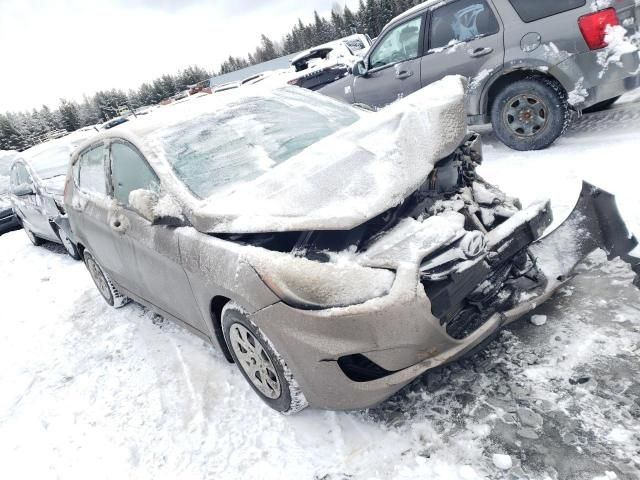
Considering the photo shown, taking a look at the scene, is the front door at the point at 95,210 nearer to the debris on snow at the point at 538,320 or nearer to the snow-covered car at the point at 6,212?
the debris on snow at the point at 538,320

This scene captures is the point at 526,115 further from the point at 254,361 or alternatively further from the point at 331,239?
the point at 254,361

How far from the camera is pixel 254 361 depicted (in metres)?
2.62

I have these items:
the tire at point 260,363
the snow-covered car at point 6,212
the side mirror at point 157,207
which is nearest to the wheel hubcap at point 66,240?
the side mirror at point 157,207

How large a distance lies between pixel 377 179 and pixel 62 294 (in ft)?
16.0

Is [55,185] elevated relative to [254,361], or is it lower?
elevated

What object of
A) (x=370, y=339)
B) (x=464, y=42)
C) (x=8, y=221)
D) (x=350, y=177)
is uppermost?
(x=464, y=42)

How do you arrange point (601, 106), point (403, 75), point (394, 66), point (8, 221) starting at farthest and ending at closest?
1. point (8, 221)
2. point (394, 66)
3. point (403, 75)
4. point (601, 106)

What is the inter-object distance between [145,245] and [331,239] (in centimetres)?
146

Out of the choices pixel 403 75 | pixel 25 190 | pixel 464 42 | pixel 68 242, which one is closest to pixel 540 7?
pixel 464 42

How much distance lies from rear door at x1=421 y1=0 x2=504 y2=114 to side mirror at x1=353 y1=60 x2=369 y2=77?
37.7 inches

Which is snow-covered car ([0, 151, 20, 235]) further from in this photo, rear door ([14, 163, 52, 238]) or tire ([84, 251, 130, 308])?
tire ([84, 251, 130, 308])

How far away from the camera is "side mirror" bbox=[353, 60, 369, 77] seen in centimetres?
656

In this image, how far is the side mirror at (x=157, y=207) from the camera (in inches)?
111

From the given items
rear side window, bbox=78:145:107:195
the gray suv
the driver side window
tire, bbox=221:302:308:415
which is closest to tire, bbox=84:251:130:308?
rear side window, bbox=78:145:107:195
